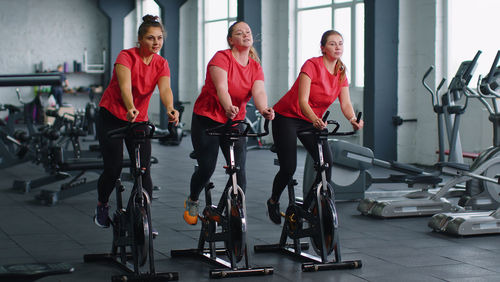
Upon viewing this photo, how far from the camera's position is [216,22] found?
50.5 ft

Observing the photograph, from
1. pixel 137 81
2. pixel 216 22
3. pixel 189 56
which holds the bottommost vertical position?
pixel 137 81

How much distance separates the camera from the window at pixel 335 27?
35.9 ft

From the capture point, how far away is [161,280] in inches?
132

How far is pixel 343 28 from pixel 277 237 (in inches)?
288

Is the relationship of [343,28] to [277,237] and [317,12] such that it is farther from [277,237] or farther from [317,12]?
[277,237]

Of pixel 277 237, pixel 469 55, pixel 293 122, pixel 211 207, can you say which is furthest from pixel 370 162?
pixel 469 55

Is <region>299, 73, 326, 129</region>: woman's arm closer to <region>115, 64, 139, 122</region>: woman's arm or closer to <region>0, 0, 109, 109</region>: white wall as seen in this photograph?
<region>115, 64, 139, 122</region>: woman's arm

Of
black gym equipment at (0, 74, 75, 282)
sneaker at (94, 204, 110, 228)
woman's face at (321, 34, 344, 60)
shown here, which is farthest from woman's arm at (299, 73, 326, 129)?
black gym equipment at (0, 74, 75, 282)

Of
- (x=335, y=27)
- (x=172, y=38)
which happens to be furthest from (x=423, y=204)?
(x=172, y=38)

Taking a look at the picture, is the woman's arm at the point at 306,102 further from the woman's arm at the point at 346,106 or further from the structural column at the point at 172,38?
the structural column at the point at 172,38

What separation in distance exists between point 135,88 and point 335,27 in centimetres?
832

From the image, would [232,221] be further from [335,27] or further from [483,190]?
[335,27]

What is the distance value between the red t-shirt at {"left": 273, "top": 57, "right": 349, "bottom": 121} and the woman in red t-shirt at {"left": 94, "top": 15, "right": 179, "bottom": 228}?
0.76 m

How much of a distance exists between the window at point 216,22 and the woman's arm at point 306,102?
11.1 meters
